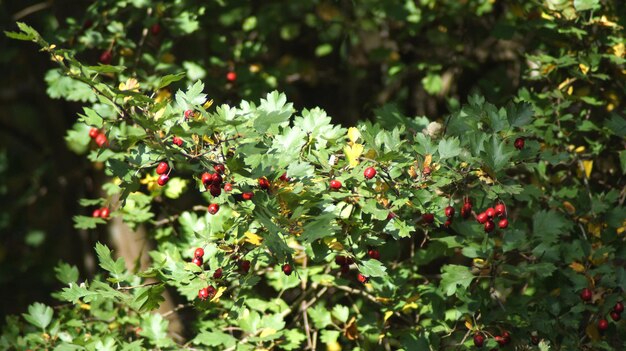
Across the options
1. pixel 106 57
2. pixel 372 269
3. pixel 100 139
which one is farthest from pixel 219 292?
pixel 106 57

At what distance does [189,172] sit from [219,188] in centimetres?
113

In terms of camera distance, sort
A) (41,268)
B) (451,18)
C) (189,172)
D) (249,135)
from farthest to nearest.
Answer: (41,268)
(451,18)
(189,172)
(249,135)

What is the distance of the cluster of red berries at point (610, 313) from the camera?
2553 millimetres

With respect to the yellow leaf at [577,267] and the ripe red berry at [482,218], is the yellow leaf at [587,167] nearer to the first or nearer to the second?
the yellow leaf at [577,267]

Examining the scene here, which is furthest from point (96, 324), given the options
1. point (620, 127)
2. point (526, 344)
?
point (620, 127)

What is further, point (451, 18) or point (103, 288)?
point (451, 18)

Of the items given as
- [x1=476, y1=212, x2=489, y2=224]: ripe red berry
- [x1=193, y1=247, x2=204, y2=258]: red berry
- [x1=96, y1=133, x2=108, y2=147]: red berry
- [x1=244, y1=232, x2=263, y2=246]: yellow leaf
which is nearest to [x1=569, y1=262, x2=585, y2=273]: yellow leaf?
[x1=476, y1=212, x2=489, y2=224]: ripe red berry

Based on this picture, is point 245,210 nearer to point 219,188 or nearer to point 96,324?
point 219,188

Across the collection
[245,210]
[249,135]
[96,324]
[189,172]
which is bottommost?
[96,324]

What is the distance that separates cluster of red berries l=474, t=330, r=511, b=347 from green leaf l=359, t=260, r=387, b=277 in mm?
435

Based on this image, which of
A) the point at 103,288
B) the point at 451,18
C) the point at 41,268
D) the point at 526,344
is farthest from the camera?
the point at 41,268

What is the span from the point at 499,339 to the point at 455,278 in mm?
216

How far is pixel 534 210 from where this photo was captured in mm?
2816

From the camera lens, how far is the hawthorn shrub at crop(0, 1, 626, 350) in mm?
2104
